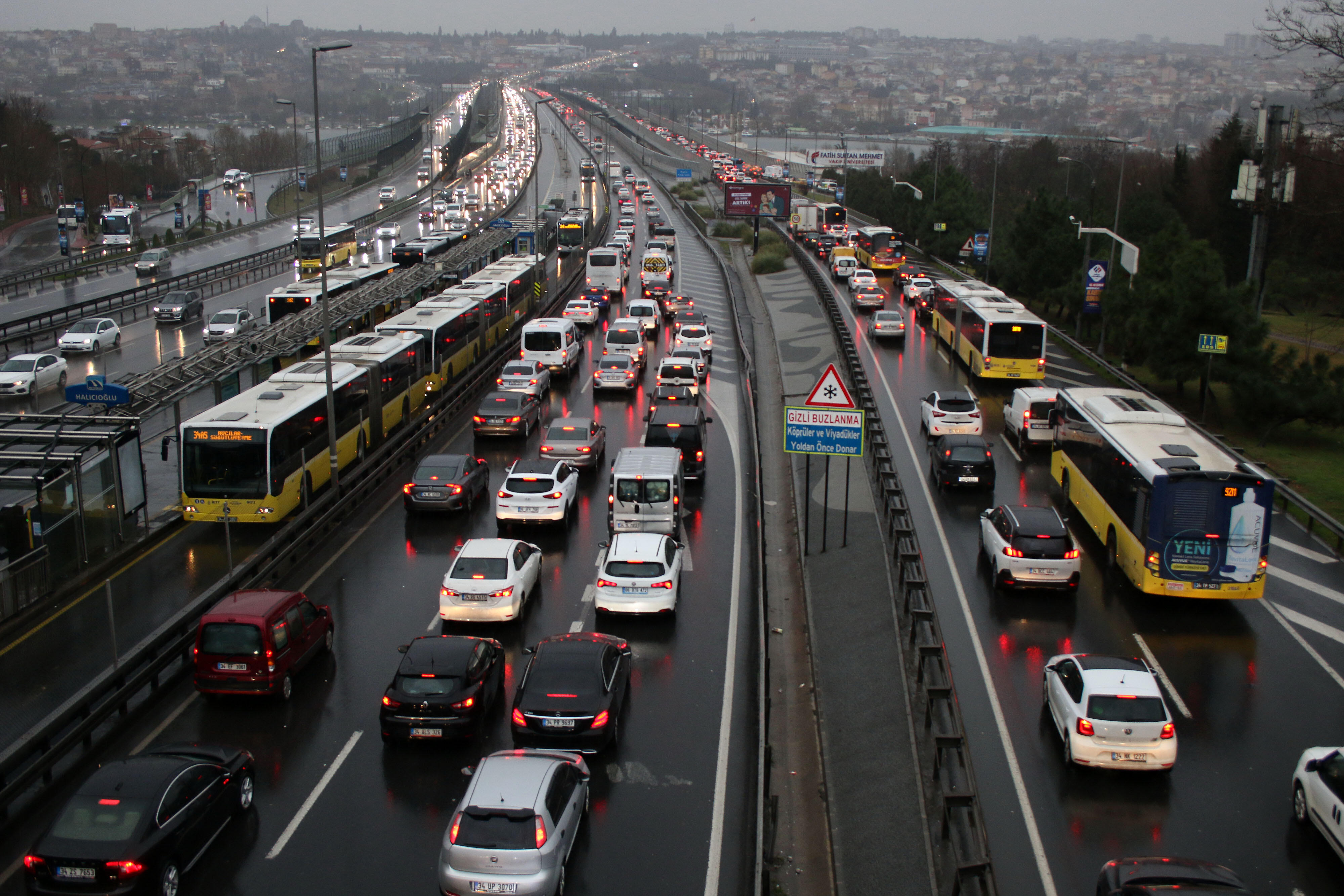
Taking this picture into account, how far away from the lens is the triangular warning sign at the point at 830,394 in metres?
21.2

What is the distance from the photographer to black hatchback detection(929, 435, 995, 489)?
26.7 meters

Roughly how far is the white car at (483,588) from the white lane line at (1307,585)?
1504 centimetres

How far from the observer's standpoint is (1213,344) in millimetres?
32906

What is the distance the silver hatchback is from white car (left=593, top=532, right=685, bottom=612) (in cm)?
708

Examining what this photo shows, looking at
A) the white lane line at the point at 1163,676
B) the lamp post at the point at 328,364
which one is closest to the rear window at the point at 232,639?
the lamp post at the point at 328,364

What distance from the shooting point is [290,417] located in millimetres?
Result: 24031

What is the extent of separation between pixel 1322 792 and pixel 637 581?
10318 mm

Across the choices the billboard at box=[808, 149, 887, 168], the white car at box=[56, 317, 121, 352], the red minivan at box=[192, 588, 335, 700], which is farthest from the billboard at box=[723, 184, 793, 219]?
the red minivan at box=[192, 588, 335, 700]

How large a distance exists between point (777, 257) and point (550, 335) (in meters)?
35.7

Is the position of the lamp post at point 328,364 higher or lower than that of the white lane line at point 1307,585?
higher

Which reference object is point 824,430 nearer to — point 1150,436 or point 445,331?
point 1150,436

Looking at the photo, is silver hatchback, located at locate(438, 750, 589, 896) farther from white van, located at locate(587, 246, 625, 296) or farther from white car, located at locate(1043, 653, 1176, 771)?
white van, located at locate(587, 246, 625, 296)

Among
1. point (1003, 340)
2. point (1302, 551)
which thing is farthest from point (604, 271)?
point (1302, 551)

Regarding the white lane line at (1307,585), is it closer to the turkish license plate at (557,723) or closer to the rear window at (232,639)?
the turkish license plate at (557,723)
